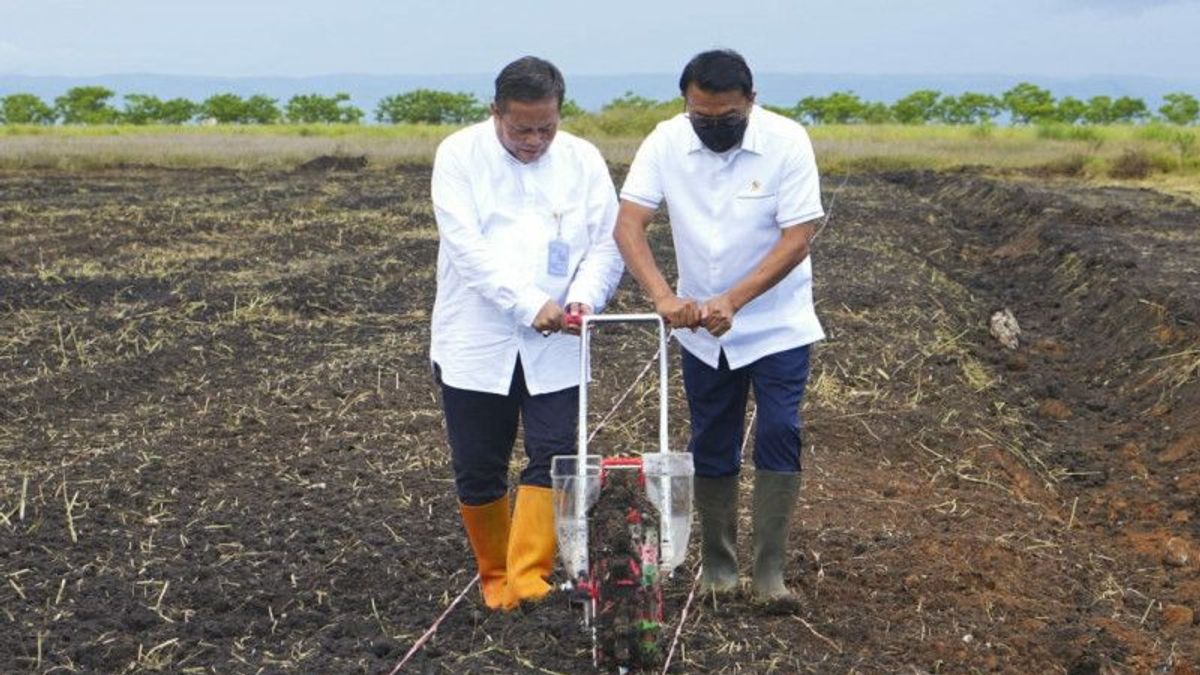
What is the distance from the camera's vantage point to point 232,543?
21.8 feet

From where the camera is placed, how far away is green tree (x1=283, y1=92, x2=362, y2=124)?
62188mm

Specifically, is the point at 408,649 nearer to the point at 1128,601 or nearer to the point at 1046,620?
the point at 1046,620

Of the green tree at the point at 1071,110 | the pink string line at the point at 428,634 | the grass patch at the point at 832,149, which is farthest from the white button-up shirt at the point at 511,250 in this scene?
the green tree at the point at 1071,110

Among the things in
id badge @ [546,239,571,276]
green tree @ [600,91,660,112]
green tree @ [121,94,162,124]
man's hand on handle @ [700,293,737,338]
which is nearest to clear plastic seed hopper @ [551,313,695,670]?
man's hand on handle @ [700,293,737,338]

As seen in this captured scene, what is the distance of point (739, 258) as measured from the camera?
535 cm

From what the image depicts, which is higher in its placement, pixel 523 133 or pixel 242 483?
pixel 523 133

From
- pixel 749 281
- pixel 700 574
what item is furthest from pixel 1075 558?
pixel 749 281

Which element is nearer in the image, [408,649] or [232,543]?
[408,649]

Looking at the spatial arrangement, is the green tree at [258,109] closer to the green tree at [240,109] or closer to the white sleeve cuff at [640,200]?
the green tree at [240,109]

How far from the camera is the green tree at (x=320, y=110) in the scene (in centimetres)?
6219

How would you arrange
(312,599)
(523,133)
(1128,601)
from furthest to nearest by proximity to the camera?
(1128,601), (312,599), (523,133)

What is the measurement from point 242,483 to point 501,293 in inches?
118

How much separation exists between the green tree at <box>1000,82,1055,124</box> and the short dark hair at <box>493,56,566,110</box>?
5644cm

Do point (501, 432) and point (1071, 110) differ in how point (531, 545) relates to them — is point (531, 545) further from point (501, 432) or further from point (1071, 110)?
point (1071, 110)
